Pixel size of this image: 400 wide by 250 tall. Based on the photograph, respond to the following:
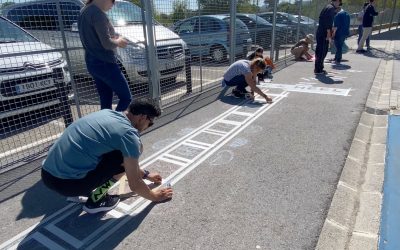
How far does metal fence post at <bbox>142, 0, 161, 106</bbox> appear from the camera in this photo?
4.88 m

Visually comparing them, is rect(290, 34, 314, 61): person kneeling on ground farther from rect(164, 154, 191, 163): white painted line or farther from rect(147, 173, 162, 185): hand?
rect(147, 173, 162, 185): hand

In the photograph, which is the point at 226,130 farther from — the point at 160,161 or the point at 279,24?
the point at 279,24

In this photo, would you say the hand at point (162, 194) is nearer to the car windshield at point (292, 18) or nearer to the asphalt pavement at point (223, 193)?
the asphalt pavement at point (223, 193)

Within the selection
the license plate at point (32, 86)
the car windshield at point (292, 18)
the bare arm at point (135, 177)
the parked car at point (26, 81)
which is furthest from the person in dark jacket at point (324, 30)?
the bare arm at point (135, 177)

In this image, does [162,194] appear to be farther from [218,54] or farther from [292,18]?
[292,18]

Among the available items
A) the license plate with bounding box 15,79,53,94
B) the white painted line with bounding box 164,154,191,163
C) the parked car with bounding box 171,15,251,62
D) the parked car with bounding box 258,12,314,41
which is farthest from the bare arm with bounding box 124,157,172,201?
the parked car with bounding box 258,12,314,41

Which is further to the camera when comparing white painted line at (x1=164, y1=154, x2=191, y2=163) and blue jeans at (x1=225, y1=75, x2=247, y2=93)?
blue jeans at (x1=225, y1=75, x2=247, y2=93)

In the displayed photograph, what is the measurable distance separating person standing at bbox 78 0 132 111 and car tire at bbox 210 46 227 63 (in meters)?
3.45

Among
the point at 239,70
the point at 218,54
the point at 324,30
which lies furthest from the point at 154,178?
the point at 324,30

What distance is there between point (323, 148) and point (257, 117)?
→ 1.45 metres

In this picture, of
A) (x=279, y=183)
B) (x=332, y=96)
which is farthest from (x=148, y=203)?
(x=332, y=96)

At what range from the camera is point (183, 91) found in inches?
259

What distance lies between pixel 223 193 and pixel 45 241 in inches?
61.7

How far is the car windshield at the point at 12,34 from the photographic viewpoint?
4008 mm
